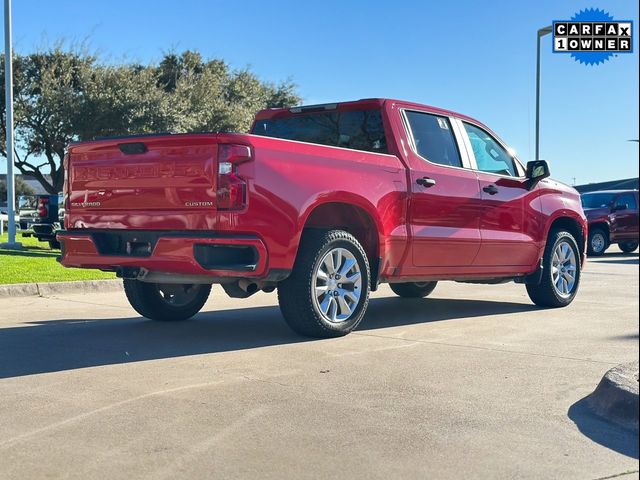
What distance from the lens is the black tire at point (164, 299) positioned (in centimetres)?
723

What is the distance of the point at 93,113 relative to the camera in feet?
85.3

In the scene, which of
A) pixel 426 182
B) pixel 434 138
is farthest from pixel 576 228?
pixel 426 182

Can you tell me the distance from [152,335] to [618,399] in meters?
3.98

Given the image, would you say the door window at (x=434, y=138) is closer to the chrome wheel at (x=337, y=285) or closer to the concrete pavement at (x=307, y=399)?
the chrome wheel at (x=337, y=285)

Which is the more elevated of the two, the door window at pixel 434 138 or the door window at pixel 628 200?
the door window at pixel 434 138

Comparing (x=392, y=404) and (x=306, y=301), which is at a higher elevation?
(x=306, y=301)

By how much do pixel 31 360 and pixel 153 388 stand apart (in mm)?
1372

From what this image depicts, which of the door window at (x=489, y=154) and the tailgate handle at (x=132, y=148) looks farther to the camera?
the door window at (x=489, y=154)

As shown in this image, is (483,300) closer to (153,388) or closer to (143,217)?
(143,217)

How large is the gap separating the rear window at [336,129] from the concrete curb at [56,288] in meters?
3.90

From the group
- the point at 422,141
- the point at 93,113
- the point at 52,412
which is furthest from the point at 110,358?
the point at 93,113

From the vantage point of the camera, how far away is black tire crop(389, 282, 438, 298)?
9.73 m

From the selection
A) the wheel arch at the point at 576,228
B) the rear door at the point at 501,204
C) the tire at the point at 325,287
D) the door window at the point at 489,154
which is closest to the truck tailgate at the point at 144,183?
the tire at the point at 325,287

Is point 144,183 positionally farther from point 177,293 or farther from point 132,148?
point 177,293
